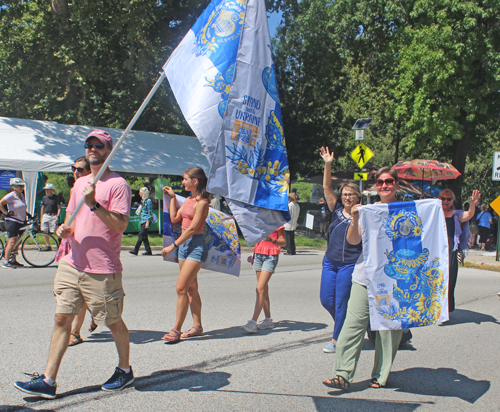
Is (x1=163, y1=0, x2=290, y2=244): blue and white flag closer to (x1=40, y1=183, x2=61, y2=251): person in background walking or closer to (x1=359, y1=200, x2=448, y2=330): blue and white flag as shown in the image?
(x1=359, y1=200, x2=448, y2=330): blue and white flag

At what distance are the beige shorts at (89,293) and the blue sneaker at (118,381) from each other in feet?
1.41

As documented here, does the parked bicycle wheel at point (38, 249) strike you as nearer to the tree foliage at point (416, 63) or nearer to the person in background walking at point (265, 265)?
the person in background walking at point (265, 265)

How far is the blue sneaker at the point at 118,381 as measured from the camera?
3.98 metres

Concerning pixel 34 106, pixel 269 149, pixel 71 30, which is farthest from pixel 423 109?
pixel 269 149

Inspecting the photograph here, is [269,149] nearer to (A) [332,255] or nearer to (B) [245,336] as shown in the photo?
(A) [332,255]

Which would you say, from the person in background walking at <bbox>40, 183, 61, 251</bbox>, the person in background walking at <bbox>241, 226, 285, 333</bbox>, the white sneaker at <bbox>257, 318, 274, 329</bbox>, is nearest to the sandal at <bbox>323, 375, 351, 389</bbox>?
the person in background walking at <bbox>241, 226, 285, 333</bbox>

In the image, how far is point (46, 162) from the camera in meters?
16.4

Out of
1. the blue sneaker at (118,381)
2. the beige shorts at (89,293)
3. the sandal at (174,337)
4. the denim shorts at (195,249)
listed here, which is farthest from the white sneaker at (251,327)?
the beige shorts at (89,293)

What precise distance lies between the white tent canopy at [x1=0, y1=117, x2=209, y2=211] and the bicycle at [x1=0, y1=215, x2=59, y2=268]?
5299mm

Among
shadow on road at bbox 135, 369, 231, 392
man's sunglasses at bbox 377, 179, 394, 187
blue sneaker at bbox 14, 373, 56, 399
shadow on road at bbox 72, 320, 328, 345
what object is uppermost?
man's sunglasses at bbox 377, 179, 394, 187

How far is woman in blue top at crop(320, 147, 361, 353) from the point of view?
16.2ft

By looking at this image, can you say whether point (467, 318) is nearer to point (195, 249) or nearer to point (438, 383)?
point (438, 383)

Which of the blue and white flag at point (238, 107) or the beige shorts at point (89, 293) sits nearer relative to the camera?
the beige shorts at point (89, 293)

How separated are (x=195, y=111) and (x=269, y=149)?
2.46ft
